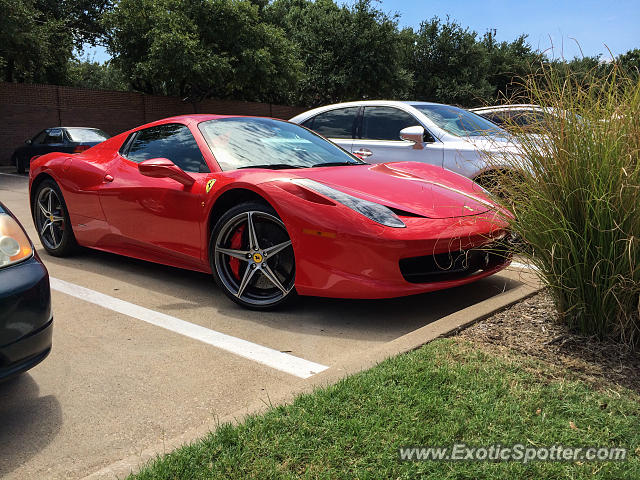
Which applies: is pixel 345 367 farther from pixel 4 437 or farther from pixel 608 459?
pixel 4 437

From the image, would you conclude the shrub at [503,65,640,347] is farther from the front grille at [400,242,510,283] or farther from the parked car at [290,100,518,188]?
the parked car at [290,100,518,188]

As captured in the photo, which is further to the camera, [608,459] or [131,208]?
[131,208]

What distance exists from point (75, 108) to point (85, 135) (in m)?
7.76

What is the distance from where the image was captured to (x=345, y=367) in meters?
2.81

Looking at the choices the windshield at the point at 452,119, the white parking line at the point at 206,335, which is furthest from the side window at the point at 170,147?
the windshield at the point at 452,119

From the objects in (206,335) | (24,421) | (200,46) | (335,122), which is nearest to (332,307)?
(206,335)

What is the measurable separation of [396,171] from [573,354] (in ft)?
6.97

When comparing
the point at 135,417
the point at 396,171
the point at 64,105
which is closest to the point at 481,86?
the point at 64,105

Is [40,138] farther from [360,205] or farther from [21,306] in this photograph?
[21,306]

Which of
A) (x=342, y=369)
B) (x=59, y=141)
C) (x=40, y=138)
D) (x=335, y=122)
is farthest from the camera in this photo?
(x=40, y=138)

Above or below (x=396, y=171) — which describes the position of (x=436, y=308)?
below

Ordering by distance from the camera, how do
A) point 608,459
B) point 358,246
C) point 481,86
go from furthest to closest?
point 481,86
point 358,246
point 608,459

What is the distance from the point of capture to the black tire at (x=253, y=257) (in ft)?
12.6

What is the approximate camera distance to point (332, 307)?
13.3 feet
